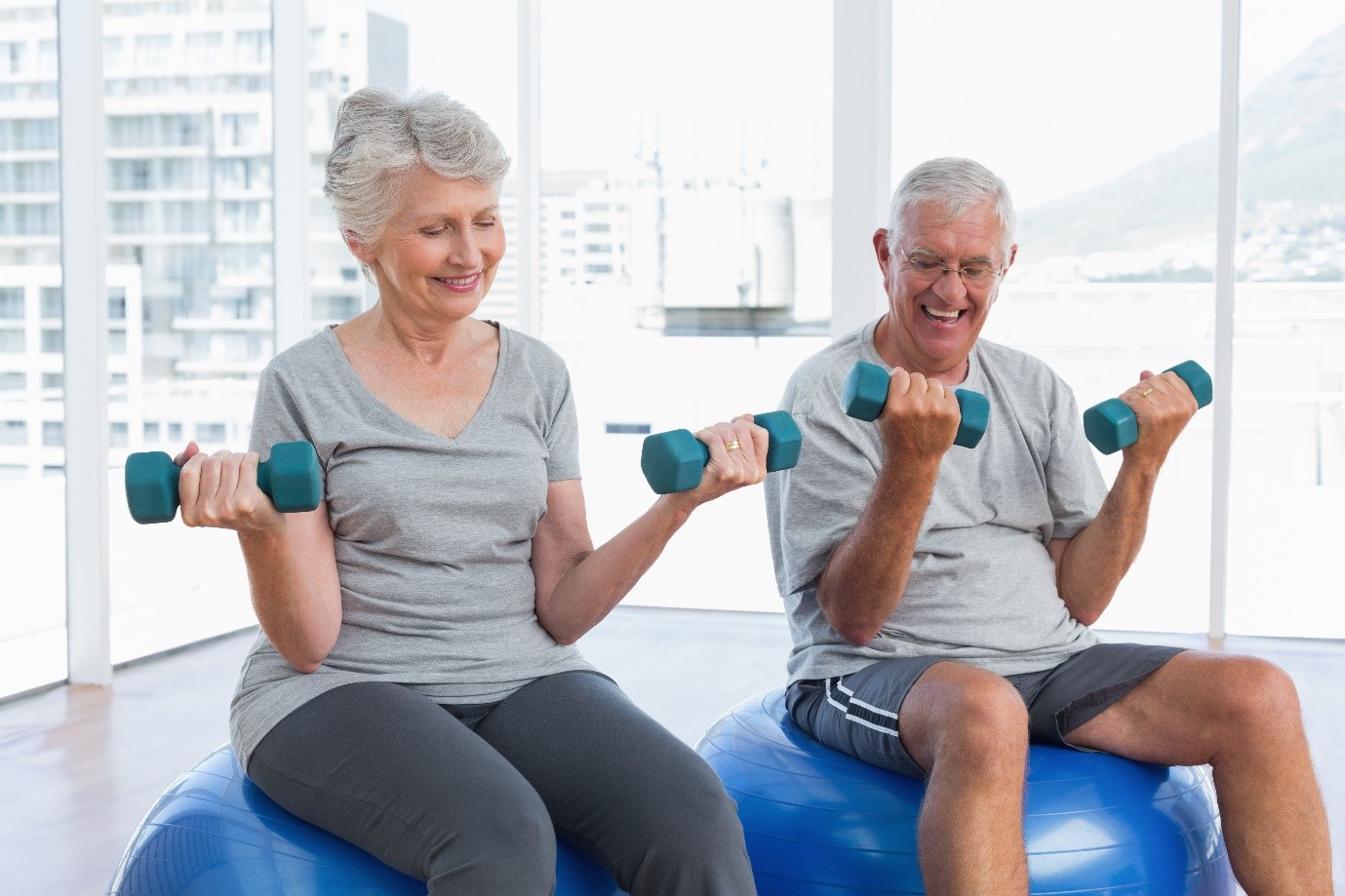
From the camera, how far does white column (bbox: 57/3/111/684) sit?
336 centimetres

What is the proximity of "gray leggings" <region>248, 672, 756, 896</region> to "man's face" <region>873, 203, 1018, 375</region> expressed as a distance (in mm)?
640

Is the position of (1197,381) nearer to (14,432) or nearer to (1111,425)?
(1111,425)

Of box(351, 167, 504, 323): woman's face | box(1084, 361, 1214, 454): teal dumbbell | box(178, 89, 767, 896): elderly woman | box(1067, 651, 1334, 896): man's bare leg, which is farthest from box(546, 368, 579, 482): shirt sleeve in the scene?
box(1067, 651, 1334, 896): man's bare leg

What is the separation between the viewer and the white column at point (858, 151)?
3.96 metres

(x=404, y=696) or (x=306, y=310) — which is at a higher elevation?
(x=306, y=310)

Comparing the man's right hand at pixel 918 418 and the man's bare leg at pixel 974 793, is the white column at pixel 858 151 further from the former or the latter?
the man's bare leg at pixel 974 793

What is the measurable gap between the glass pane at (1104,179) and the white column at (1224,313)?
0.07 meters

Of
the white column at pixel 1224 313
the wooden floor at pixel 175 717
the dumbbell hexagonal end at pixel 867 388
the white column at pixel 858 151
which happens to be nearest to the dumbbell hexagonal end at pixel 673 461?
the dumbbell hexagonal end at pixel 867 388

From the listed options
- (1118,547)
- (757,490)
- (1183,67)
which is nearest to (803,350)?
(757,490)

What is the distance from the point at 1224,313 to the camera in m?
3.81

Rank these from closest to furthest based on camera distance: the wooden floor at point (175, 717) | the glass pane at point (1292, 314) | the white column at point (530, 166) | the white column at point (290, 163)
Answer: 1. the wooden floor at point (175, 717)
2. the glass pane at point (1292, 314)
3. the white column at point (290, 163)
4. the white column at point (530, 166)

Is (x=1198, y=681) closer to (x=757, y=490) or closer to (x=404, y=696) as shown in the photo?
(x=404, y=696)

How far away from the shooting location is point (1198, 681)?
5.57ft

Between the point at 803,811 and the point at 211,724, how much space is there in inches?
73.9
